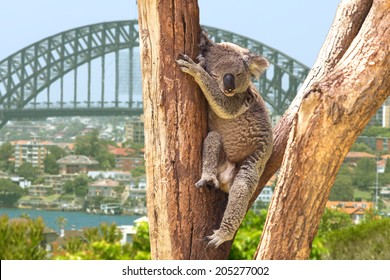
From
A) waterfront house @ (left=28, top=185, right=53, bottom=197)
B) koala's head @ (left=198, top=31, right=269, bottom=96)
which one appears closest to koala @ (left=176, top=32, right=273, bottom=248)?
koala's head @ (left=198, top=31, right=269, bottom=96)

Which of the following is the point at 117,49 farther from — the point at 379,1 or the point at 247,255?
the point at 379,1

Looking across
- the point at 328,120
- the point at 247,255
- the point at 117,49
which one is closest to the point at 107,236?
the point at 247,255

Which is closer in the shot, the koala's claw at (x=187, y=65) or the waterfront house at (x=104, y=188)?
the koala's claw at (x=187, y=65)

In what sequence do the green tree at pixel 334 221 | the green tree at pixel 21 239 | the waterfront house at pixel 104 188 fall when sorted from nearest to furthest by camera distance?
the green tree at pixel 21 239 < the waterfront house at pixel 104 188 < the green tree at pixel 334 221

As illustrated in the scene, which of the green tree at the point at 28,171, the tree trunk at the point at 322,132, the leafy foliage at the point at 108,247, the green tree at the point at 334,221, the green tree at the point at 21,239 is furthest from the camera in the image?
the green tree at the point at 334,221

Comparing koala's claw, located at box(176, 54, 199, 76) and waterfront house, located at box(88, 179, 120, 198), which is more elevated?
koala's claw, located at box(176, 54, 199, 76)

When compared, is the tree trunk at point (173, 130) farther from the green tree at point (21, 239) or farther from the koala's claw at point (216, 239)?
the green tree at point (21, 239)

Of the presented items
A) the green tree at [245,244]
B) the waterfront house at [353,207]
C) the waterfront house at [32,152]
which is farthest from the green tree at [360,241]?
the waterfront house at [32,152]

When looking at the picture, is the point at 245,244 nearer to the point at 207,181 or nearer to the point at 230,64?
the point at 207,181

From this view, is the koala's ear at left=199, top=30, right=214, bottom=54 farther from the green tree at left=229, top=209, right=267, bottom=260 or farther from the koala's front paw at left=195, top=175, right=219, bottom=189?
the green tree at left=229, top=209, right=267, bottom=260
